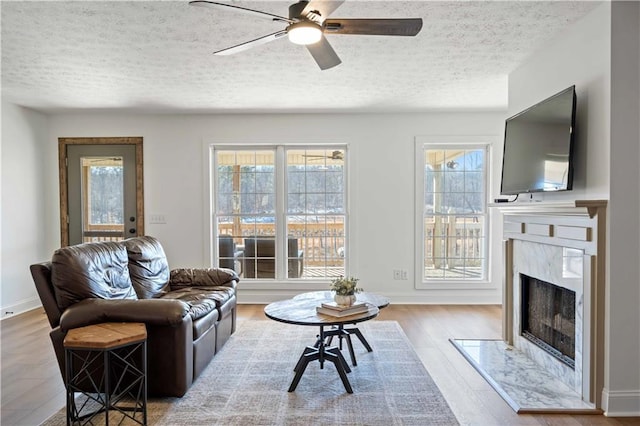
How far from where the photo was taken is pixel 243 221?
538 cm

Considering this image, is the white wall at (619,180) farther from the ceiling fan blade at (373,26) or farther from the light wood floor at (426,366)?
the ceiling fan blade at (373,26)

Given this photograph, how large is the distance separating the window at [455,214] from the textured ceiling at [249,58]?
2.41ft

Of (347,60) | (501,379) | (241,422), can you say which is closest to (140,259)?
(241,422)

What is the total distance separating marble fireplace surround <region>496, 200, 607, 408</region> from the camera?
8.04 ft

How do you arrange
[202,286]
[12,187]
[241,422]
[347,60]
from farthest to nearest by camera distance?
[12,187]
[202,286]
[347,60]
[241,422]

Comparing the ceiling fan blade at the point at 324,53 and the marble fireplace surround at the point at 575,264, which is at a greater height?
the ceiling fan blade at the point at 324,53

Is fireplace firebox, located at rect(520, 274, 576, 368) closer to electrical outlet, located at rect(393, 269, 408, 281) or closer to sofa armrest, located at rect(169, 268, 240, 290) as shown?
electrical outlet, located at rect(393, 269, 408, 281)

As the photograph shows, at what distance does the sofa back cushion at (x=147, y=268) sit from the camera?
343 cm

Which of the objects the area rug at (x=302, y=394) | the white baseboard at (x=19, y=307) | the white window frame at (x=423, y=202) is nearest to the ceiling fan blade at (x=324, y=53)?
the area rug at (x=302, y=394)

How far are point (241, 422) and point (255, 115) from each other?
3891 millimetres

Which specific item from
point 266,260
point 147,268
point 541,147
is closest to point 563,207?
point 541,147

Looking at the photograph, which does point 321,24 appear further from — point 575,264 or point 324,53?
point 575,264

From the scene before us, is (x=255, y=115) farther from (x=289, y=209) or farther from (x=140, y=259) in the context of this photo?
(x=140, y=259)

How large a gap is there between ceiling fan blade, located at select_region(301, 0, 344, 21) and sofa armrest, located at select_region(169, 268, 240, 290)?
9.02ft
